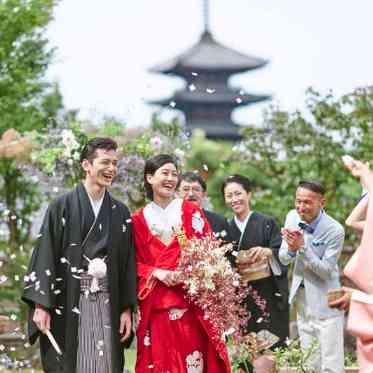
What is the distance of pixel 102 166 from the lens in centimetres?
900

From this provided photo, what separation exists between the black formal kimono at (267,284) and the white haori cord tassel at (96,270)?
218cm

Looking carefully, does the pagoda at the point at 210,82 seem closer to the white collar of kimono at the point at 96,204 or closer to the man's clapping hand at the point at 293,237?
the man's clapping hand at the point at 293,237

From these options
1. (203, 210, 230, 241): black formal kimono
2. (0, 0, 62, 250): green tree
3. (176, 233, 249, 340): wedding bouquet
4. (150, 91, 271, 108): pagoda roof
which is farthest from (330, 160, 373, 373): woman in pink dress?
(150, 91, 271, 108): pagoda roof

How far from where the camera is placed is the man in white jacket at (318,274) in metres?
10.1

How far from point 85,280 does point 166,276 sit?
0.62 meters

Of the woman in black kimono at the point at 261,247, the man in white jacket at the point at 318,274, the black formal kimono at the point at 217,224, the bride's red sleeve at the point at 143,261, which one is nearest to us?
the bride's red sleeve at the point at 143,261

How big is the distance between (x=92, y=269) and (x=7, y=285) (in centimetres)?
900

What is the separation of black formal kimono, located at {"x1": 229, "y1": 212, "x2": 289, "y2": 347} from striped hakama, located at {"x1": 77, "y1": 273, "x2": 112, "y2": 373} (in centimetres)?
213

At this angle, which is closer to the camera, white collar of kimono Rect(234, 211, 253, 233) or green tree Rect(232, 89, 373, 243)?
white collar of kimono Rect(234, 211, 253, 233)

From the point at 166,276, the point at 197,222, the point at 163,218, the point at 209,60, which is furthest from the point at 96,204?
the point at 209,60

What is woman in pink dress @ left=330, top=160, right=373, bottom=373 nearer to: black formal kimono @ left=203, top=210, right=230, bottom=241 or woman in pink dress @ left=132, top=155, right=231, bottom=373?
woman in pink dress @ left=132, top=155, right=231, bottom=373

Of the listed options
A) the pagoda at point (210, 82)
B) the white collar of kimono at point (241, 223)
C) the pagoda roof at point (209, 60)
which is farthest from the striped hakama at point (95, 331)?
the pagoda roof at point (209, 60)

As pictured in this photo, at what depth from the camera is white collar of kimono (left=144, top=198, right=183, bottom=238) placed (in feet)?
31.1

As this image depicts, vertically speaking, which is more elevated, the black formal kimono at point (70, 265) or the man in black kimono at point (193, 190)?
the man in black kimono at point (193, 190)
